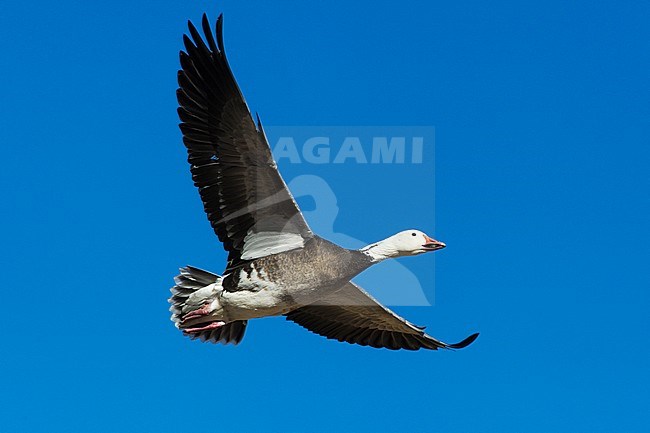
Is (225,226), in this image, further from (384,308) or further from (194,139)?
(384,308)

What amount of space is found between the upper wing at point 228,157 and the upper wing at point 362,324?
1880 millimetres

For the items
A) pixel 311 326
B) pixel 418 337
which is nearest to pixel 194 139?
pixel 311 326

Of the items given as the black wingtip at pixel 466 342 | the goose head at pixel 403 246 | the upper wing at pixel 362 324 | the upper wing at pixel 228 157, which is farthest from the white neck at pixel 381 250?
the black wingtip at pixel 466 342

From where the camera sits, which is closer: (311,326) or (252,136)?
(252,136)

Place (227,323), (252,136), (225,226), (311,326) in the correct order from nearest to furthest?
(252,136) → (225,226) → (227,323) → (311,326)

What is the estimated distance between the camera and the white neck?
11494mm

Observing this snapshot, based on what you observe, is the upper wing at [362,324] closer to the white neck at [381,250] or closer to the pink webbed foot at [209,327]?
the white neck at [381,250]

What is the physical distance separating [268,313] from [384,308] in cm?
195

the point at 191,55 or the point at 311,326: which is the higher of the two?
the point at 191,55

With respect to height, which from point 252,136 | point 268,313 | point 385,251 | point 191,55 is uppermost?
point 191,55

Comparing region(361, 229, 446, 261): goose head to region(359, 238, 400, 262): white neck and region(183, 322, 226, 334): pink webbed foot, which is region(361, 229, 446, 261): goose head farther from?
region(183, 322, 226, 334): pink webbed foot

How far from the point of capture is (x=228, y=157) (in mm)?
10914

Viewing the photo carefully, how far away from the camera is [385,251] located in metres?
11.6

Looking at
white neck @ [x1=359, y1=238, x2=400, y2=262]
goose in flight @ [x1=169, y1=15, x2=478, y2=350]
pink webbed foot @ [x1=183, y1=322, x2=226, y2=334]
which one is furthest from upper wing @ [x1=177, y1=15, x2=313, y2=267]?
pink webbed foot @ [x1=183, y1=322, x2=226, y2=334]
